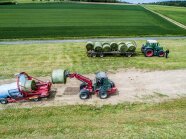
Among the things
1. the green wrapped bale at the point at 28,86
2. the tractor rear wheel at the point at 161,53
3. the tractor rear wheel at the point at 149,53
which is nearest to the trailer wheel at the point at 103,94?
the green wrapped bale at the point at 28,86

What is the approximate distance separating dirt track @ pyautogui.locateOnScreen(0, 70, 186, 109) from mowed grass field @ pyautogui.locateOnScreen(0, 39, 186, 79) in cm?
193

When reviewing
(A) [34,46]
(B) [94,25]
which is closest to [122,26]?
(B) [94,25]

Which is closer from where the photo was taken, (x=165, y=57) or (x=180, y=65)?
(x=180, y=65)

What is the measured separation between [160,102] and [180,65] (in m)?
9.94

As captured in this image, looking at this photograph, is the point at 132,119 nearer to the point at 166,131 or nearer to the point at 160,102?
the point at 166,131

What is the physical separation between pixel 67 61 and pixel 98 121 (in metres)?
14.4

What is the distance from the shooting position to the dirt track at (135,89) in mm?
22317

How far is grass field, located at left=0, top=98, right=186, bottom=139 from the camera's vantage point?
1750cm

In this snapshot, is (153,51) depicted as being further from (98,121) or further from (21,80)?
(98,121)

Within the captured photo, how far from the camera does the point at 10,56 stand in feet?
114

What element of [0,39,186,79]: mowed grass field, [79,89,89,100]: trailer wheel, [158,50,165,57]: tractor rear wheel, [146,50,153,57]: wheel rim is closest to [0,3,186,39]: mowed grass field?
[0,39,186,79]: mowed grass field

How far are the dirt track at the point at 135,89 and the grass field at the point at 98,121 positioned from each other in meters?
1.05

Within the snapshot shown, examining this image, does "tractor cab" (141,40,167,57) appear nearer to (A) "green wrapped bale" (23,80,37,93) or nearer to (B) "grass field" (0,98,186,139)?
(B) "grass field" (0,98,186,139)

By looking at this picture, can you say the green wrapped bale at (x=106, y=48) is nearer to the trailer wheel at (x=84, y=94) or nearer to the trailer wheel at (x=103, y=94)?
the trailer wheel at (x=103, y=94)
